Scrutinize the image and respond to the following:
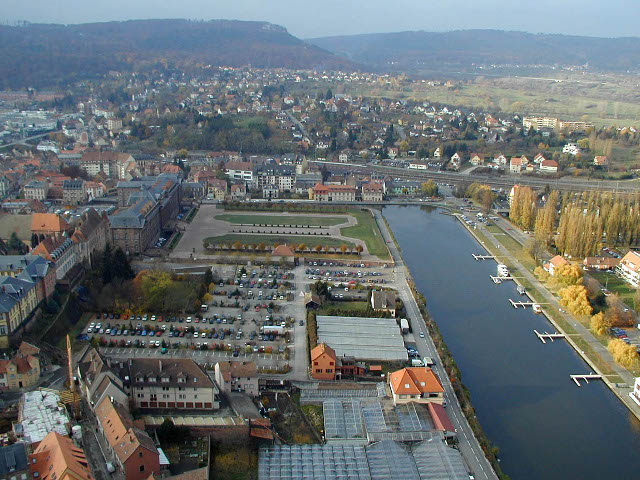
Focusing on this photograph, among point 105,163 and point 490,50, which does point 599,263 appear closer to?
point 105,163

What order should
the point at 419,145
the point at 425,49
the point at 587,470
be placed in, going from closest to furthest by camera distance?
the point at 587,470
the point at 419,145
the point at 425,49

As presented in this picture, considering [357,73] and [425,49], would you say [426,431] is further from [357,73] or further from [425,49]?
[425,49]

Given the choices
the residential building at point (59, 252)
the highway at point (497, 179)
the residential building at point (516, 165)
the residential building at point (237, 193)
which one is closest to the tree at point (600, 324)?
the residential building at point (59, 252)

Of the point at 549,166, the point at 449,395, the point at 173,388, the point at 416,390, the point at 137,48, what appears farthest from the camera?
the point at 137,48

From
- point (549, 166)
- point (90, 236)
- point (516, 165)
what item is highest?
point (90, 236)

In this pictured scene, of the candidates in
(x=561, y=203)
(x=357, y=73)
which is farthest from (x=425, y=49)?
(x=561, y=203)

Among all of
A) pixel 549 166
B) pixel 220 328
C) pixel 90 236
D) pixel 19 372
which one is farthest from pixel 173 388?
pixel 549 166

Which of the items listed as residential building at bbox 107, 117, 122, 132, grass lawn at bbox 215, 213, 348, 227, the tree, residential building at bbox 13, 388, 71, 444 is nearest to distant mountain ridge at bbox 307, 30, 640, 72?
residential building at bbox 107, 117, 122, 132
